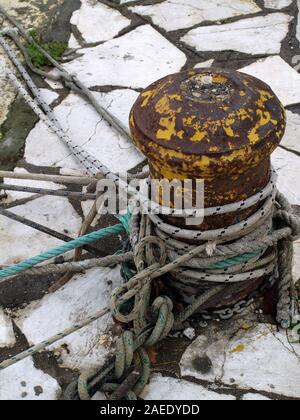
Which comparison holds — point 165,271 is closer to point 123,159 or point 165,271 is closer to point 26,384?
point 26,384

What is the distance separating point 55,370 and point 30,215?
86 cm

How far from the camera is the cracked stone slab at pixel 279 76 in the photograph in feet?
10.1

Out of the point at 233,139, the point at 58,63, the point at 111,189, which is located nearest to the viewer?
the point at 233,139

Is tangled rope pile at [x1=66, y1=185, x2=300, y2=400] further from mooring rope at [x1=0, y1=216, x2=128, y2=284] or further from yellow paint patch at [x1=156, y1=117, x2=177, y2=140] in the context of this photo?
yellow paint patch at [x1=156, y1=117, x2=177, y2=140]

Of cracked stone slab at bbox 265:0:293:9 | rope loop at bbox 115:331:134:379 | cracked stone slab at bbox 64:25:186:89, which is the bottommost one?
rope loop at bbox 115:331:134:379

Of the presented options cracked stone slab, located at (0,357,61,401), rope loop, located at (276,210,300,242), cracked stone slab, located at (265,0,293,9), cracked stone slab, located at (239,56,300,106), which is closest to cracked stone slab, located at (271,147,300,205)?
cracked stone slab, located at (239,56,300,106)

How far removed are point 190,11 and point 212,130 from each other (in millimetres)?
2808

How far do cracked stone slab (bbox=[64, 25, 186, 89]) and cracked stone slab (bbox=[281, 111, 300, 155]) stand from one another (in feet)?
2.77

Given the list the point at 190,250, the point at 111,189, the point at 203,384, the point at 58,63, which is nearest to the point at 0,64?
the point at 58,63

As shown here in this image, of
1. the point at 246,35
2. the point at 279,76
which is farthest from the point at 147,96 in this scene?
the point at 246,35

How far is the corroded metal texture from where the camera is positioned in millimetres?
1441

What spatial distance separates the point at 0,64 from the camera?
138 inches

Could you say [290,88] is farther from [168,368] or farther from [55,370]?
[55,370]
